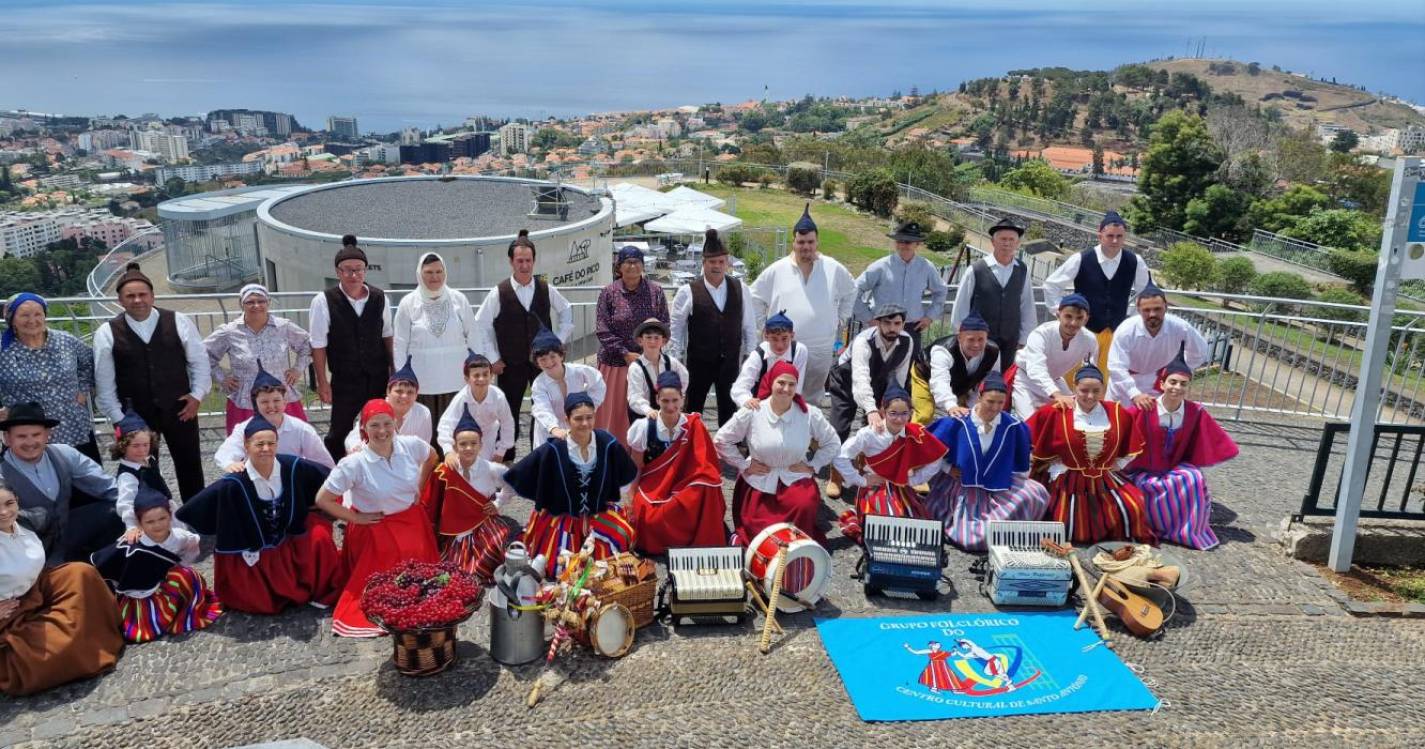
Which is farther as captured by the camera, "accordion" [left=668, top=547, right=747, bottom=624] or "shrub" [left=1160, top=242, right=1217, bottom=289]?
"shrub" [left=1160, top=242, right=1217, bottom=289]

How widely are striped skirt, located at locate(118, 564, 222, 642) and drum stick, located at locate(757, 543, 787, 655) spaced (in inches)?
116

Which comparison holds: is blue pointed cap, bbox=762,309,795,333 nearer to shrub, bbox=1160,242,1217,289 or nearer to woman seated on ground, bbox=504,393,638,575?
woman seated on ground, bbox=504,393,638,575

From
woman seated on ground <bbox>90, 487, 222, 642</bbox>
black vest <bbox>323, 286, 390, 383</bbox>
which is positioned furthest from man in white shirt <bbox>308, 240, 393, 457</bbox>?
woman seated on ground <bbox>90, 487, 222, 642</bbox>

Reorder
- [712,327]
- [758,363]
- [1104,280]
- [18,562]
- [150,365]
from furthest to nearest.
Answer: [1104,280], [712,327], [758,363], [150,365], [18,562]

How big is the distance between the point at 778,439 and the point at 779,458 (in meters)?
0.12

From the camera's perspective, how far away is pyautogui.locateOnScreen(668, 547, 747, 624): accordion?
191 inches

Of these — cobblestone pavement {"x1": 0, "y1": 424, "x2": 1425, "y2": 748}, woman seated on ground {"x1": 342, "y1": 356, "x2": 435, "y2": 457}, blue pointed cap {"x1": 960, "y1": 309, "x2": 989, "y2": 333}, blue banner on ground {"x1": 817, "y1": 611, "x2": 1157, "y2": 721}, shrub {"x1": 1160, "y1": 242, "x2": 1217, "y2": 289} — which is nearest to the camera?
cobblestone pavement {"x1": 0, "y1": 424, "x2": 1425, "y2": 748}

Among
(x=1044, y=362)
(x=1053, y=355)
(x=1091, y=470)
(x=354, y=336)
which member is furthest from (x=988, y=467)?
(x=354, y=336)

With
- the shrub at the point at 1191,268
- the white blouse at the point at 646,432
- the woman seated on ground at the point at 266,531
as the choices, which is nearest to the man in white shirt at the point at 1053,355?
the white blouse at the point at 646,432

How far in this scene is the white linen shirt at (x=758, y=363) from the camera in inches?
243

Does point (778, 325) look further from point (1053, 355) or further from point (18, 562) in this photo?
point (18, 562)

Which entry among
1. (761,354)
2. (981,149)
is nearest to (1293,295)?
(761,354)

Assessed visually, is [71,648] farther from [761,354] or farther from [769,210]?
[769,210]

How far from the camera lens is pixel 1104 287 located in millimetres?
7082
